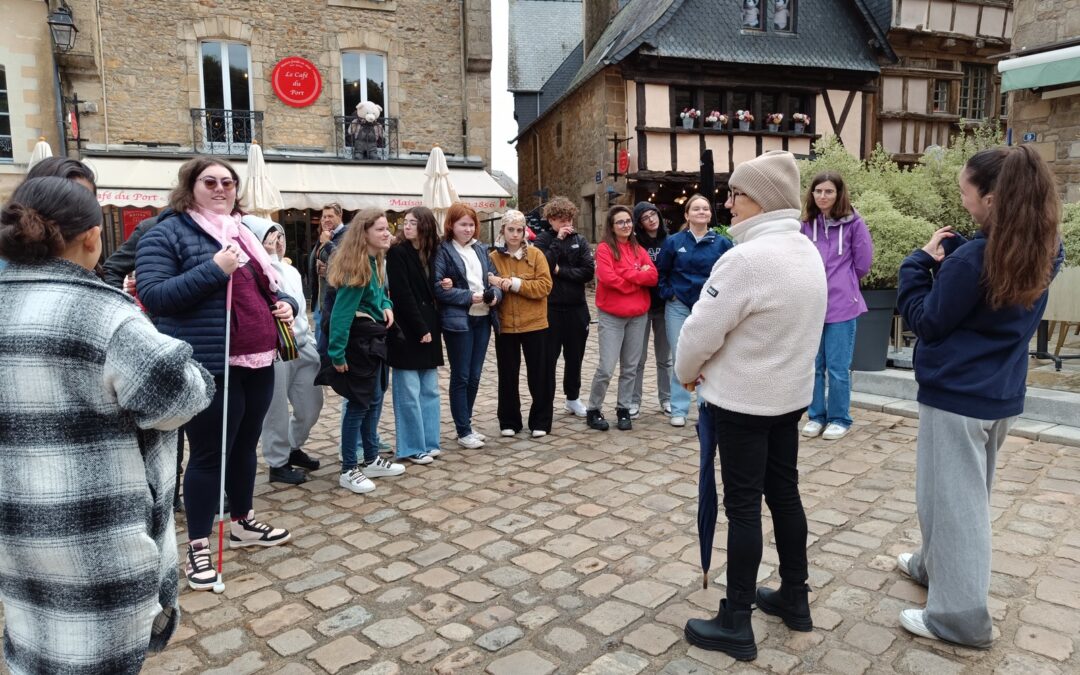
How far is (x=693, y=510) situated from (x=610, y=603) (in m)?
1.11

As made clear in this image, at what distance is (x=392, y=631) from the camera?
273 cm

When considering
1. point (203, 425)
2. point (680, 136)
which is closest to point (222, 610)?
point (203, 425)

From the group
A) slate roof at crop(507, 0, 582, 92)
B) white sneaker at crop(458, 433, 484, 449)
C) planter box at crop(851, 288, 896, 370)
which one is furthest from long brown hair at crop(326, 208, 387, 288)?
slate roof at crop(507, 0, 582, 92)

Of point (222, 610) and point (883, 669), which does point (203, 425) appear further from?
point (883, 669)

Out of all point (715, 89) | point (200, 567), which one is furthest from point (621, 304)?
point (715, 89)

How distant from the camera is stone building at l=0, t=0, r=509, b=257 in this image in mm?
13297

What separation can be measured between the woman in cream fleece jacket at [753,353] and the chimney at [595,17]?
72.1 feet

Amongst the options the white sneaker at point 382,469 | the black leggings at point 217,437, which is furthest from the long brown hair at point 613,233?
the black leggings at point 217,437

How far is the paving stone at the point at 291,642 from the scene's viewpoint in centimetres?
262

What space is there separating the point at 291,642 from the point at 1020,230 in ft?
9.05

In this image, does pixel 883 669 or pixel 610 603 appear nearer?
pixel 883 669

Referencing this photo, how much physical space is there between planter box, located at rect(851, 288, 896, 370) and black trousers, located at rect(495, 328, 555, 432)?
8.99 feet

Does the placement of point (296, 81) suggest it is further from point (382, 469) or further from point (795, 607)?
point (795, 607)

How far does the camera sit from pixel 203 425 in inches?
120
